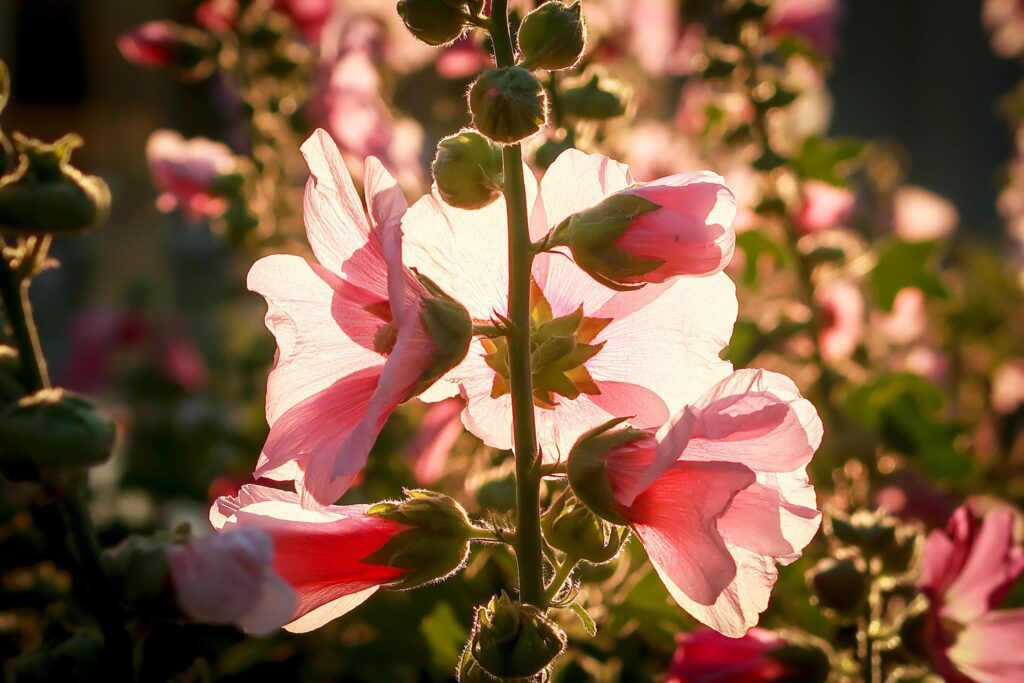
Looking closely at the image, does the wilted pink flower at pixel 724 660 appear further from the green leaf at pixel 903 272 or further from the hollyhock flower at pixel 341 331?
the green leaf at pixel 903 272

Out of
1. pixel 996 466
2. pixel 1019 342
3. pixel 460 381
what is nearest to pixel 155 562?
pixel 460 381

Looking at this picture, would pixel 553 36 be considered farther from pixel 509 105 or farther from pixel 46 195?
pixel 46 195

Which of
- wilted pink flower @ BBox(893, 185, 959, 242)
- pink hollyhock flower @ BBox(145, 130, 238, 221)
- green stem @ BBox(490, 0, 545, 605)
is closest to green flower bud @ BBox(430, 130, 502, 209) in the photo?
green stem @ BBox(490, 0, 545, 605)

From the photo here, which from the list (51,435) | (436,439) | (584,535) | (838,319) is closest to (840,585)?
Result: (584,535)

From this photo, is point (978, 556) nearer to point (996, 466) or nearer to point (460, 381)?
Answer: point (460, 381)

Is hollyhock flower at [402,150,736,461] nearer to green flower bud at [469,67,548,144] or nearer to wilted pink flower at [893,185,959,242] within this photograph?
green flower bud at [469,67,548,144]

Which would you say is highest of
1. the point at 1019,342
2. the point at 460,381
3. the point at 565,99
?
the point at 565,99

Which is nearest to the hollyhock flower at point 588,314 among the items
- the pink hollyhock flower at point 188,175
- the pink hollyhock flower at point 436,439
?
the pink hollyhock flower at point 436,439
